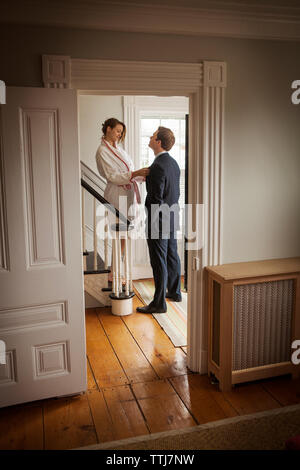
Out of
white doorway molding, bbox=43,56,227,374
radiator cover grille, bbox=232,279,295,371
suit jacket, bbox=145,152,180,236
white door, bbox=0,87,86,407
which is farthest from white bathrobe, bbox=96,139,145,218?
radiator cover grille, bbox=232,279,295,371

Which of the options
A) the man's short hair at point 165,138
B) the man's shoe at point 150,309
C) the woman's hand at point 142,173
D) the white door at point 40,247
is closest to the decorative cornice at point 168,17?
the white door at point 40,247

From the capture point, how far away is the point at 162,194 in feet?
13.8

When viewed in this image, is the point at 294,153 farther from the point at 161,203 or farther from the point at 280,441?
the point at 280,441

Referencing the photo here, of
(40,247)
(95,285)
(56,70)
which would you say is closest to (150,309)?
(95,285)

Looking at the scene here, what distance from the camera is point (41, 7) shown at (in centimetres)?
239

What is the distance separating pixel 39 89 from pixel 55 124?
0.22 meters

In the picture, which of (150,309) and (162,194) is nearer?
(162,194)

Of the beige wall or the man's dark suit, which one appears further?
the man's dark suit

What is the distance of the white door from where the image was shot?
245cm

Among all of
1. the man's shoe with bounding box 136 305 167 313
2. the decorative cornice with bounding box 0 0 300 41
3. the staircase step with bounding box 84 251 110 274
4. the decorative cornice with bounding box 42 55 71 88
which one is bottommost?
the man's shoe with bounding box 136 305 167 313

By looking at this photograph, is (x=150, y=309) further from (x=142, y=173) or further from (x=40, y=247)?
(x=40, y=247)

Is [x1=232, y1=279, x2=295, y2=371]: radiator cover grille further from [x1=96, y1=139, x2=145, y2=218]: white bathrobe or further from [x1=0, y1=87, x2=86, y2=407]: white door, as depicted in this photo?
[x1=96, y1=139, x2=145, y2=218]: white bathrobe

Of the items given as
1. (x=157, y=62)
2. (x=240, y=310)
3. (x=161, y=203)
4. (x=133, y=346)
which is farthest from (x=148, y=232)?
(x=157, y=62)

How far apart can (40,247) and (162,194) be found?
74.9 inches
